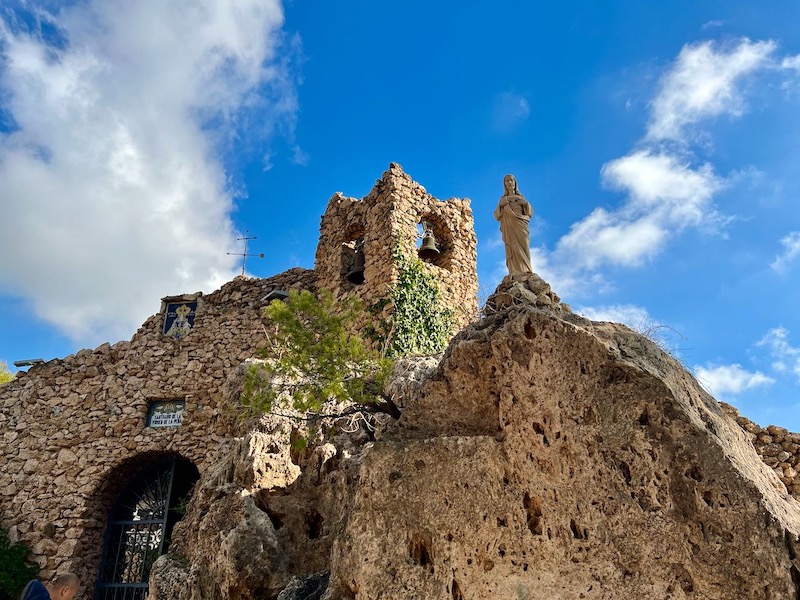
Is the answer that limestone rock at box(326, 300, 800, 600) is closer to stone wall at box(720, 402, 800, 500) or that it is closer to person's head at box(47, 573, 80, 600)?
person's head at box(47, 573, 80, 600)

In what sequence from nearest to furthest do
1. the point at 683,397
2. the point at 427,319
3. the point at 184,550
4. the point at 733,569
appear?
the point at 733,569 < the point at 683,397 < the point at 184,550 < the point at 427,319

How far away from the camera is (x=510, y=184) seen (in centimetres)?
745

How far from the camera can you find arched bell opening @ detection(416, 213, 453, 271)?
489 inches

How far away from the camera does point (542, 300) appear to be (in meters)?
5.38

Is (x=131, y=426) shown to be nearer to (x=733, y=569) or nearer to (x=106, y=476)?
(x=106, y=476)

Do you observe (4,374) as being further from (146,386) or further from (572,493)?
(572,493)

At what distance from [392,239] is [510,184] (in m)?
4.56

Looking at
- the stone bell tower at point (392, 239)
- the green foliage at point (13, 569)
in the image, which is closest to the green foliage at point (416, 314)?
the stone bell tower at point (392, 239)

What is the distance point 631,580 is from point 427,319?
26.7 feet

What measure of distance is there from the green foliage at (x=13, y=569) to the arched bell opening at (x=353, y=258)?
7885mm

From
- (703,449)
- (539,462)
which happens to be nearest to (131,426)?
(539,462)

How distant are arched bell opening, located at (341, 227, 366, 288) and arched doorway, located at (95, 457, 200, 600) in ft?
16.4

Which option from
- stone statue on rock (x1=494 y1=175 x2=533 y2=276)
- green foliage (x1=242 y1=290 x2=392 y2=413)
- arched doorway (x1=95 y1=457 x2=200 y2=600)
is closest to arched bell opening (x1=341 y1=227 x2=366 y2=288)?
arched doorway (x1=95 y1=457 x2=200 y2=600)

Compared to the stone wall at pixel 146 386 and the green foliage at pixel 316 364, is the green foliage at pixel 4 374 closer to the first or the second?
the stone wall at pixel 146 386
